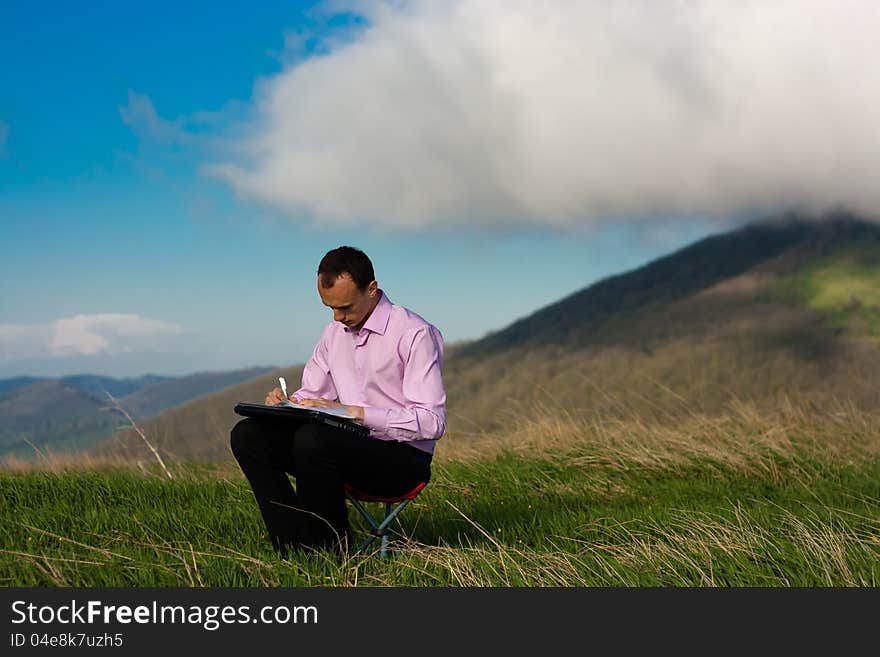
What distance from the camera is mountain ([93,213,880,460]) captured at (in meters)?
93.2

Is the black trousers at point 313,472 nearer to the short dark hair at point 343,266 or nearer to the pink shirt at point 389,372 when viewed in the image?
the pink shirt at point 389,372

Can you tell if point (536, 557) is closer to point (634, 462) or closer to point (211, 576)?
point (211, 576)

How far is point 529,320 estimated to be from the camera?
6575 inches

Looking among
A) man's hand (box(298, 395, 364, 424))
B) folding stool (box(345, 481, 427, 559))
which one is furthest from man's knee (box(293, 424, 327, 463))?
folding stool (box(345, 481, 427, 559))

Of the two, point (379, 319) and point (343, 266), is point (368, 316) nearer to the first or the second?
point (379, 319)

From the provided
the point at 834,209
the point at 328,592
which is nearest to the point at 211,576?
the point at 328,592

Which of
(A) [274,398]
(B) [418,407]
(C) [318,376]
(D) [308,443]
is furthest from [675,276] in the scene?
(D) [308,443]

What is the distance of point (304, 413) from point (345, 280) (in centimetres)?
66

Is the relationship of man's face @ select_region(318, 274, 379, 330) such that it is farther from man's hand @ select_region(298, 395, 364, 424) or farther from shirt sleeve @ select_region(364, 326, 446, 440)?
man's hand @ select_region(298, 395, 364, 424)

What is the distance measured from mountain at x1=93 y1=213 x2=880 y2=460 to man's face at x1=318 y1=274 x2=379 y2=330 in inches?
2702

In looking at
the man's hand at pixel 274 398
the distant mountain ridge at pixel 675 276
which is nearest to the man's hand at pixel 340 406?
the man's hand at pixel 274 398

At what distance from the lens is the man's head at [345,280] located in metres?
4.15

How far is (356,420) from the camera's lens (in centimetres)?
409

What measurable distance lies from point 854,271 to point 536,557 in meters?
136
